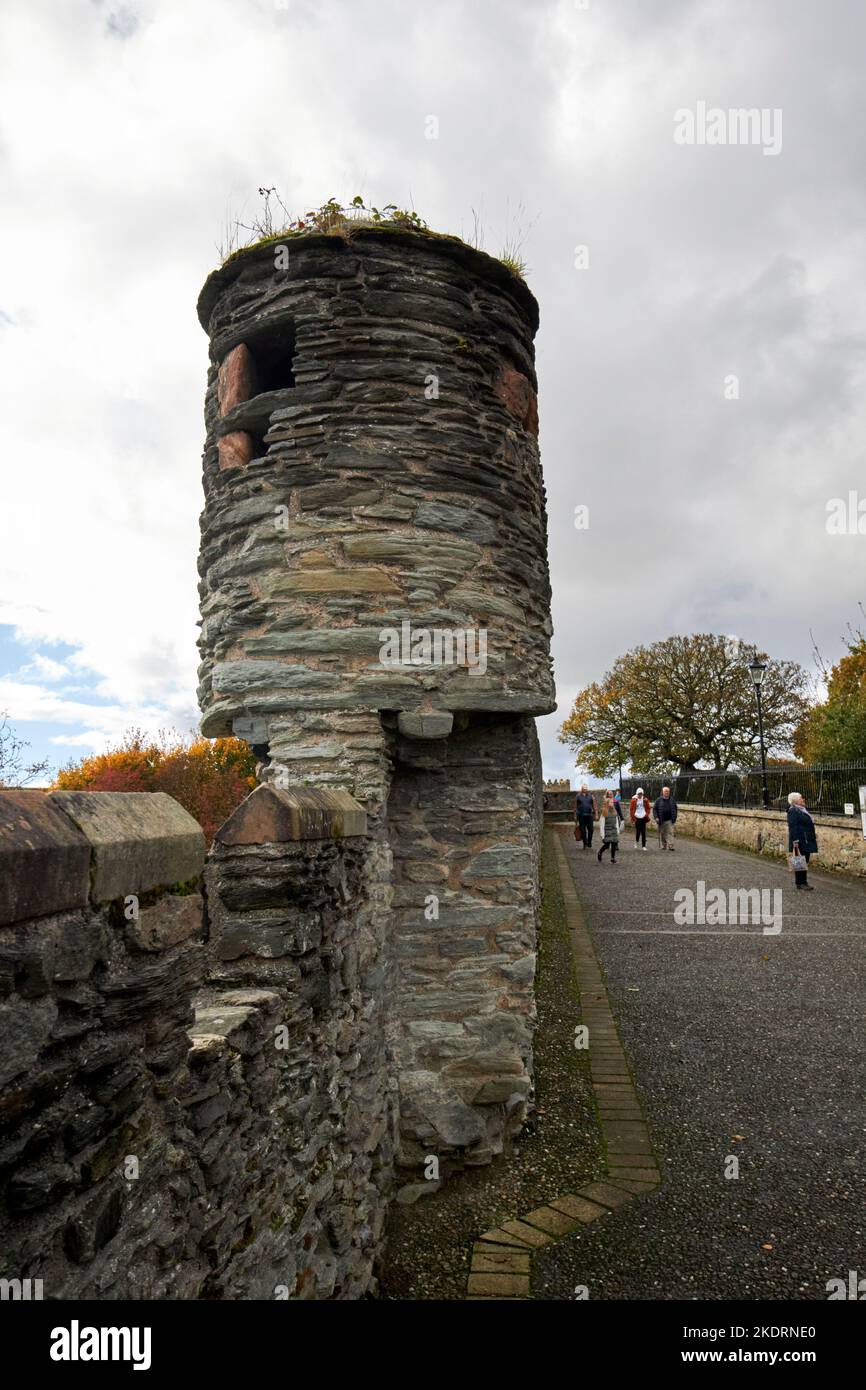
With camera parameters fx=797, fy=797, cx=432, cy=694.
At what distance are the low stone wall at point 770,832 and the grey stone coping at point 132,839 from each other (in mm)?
13194

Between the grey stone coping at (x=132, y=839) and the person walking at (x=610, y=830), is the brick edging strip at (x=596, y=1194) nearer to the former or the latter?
the grey stone coping at (x=132, y=839)

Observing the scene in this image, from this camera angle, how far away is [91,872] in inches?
58.7

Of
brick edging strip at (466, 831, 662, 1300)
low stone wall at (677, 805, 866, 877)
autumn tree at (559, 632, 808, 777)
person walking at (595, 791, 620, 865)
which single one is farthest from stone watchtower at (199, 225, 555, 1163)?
autumn tree at (559, 632, 808, 777)

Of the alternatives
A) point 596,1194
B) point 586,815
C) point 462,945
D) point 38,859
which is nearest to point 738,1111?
point 596,1194

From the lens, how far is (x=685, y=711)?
3603 centimetres

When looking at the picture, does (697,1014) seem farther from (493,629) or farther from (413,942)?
(493,629)

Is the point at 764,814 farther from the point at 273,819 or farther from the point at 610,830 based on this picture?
the point at 273,819

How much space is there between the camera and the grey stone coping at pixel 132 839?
152 cm

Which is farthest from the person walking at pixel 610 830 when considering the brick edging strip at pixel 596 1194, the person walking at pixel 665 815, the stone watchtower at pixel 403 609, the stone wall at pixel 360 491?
the stone wall at pixel 360 491

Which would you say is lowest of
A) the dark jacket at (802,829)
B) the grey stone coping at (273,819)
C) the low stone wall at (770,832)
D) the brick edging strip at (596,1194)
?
the brick edging strip at (596,1194)

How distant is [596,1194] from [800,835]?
31.3 ft

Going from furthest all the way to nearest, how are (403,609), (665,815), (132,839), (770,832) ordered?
(665,815) < (770,832) < (403,609) < (132,839)
